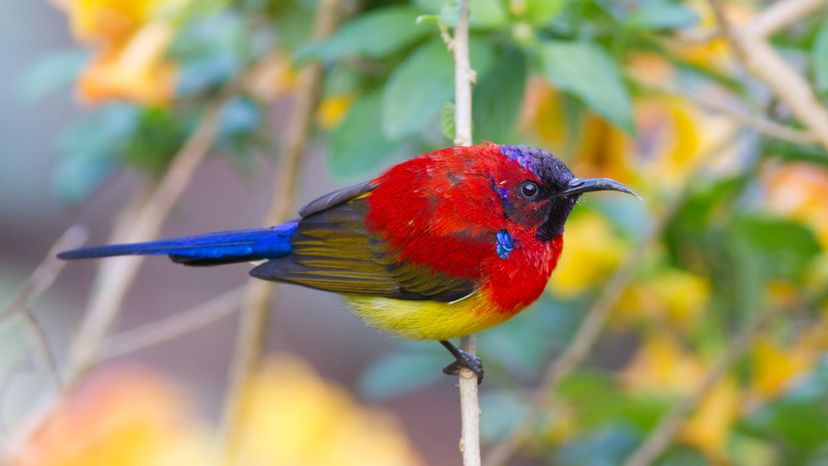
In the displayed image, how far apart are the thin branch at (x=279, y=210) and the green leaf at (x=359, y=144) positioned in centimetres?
24

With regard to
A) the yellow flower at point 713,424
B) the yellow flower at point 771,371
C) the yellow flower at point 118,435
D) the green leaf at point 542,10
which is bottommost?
the yellow flower at point 118,435

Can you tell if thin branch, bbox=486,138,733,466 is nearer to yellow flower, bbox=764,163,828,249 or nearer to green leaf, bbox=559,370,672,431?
green leaf, bbox=559,370,672,431

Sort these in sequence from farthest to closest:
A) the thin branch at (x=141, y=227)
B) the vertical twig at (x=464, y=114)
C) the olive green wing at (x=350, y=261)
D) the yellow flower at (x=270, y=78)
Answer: the yellow flower at (x=270, y=78) → the thin branch at (x=141, y=227) → the olive green wing at (x=350, y=261) → the vertical twig at (x=464, y=114)

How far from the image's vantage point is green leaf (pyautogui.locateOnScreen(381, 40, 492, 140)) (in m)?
2.10

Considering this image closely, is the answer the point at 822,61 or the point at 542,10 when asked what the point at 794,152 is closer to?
the point at 822,61

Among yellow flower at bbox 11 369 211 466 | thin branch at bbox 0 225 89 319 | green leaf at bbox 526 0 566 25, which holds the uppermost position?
green leaf at bbox 526 0 566 25

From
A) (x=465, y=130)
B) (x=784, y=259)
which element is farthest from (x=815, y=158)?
(x=465, y=130)

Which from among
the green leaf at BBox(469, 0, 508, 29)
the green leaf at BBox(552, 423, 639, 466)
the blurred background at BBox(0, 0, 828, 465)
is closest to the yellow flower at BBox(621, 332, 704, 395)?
the blurred background at BBox(0, 0, 828, 465)

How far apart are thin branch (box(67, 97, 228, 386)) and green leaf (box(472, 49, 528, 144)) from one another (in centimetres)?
69

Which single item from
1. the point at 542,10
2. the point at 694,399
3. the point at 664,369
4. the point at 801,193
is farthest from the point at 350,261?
the point at 801,193

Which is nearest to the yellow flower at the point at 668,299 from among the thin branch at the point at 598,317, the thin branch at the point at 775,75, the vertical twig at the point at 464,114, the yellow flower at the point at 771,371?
the yellow flower at the point at 771,371

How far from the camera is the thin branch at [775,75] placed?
7.19 ft

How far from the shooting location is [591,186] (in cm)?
211

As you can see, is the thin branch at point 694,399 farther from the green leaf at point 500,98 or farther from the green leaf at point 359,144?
the green leaf at point 359,144
